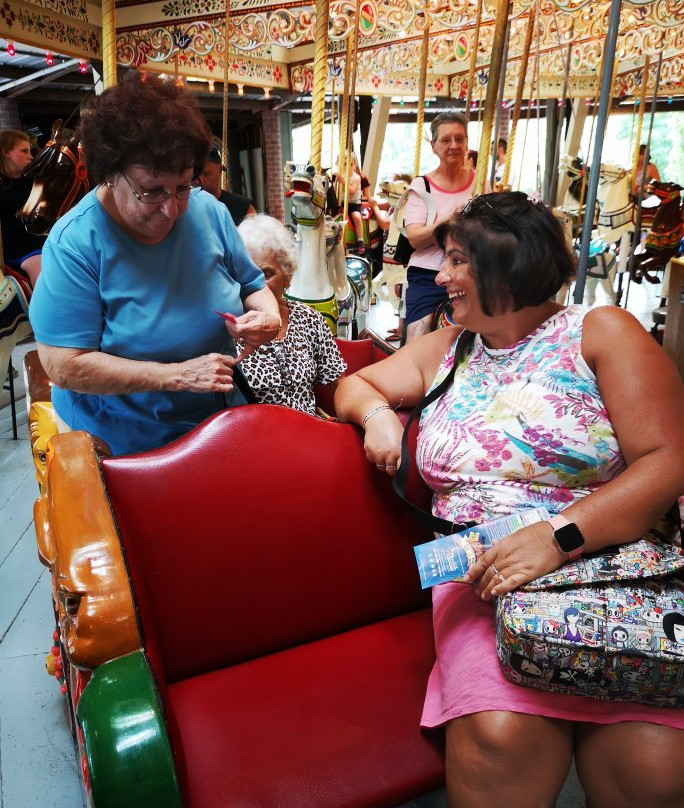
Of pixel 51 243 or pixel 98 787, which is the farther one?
pixel 51 243

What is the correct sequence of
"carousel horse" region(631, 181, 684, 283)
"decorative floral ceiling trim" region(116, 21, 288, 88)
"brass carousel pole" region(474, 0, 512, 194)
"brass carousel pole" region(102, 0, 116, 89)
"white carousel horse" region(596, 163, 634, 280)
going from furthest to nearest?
"white carousel horse" region(596, 163, 634, 280)
"carousel horse" region(631, 181, 684, 283)
"decorative floral ceiling trim" region(116, 21, 288, 88)
"brass carousel pole" region(474, 0, 512, 194)
"brass carousel pole" region(102, 0, 116, 89)

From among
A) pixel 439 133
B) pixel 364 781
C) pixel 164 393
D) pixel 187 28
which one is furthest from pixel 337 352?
pixel 187 28

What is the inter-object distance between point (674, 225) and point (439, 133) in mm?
4901

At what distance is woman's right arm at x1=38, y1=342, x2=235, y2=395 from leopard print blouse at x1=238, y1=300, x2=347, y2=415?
1.33 ft

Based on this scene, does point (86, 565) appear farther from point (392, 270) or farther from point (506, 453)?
point (392, 270)

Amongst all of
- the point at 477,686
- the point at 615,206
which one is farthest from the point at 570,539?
the point at 615,206

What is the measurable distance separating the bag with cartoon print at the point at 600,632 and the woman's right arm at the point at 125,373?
2.45ft

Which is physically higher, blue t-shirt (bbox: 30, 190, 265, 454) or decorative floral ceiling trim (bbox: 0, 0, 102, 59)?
decorative floral ceiling trim (bbox: 0, 0, 102, 59)

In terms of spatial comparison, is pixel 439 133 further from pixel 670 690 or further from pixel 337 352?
pixel 670 690

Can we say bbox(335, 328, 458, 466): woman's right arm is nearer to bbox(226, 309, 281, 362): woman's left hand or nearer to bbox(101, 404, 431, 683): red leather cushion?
bbox(101, 404, 431, 683): red leather cushion

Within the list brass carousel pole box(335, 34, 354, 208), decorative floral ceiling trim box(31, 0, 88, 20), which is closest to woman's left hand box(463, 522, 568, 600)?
decorative floral ceiling trim box(31, 0, 88, 20)

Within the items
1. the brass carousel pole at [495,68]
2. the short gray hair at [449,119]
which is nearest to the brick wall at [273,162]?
the short gray hair at [449,119]

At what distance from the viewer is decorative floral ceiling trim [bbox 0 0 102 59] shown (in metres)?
3.42

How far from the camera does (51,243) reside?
4.82 feet
